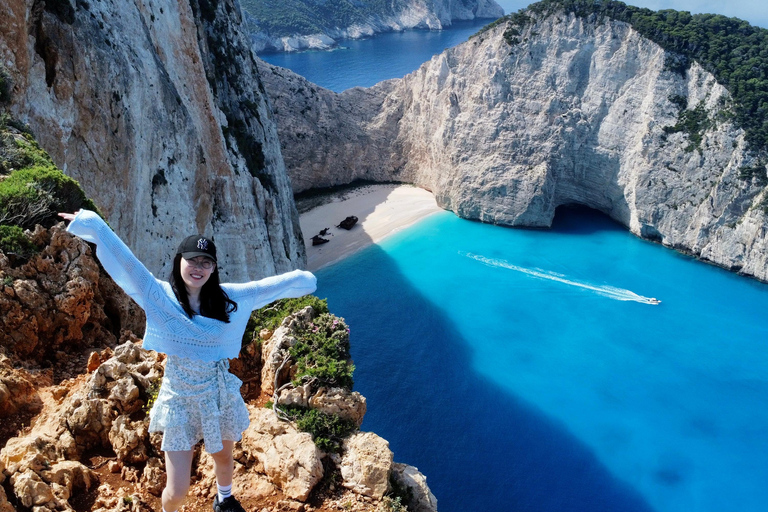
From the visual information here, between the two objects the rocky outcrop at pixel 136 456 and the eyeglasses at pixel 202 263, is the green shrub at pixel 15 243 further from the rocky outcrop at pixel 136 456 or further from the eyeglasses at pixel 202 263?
the eyeglasses at pixel 202 263

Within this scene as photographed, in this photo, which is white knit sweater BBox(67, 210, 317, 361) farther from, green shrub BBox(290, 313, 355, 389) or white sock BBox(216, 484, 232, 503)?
green shrub BBox(290, 313, 355, 389)

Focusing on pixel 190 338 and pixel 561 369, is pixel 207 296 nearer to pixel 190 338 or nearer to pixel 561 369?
pixel 190 338

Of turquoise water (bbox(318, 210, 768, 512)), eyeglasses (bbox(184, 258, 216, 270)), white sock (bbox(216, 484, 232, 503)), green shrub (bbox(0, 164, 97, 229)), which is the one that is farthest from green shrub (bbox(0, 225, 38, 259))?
turquoise water (bbox(318, 210, 768, 512))

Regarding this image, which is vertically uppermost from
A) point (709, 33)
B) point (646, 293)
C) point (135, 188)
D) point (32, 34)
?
point (709, 33)

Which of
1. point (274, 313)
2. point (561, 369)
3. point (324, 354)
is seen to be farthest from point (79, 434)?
point (561, 369)

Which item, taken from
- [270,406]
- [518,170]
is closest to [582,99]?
[518,170]

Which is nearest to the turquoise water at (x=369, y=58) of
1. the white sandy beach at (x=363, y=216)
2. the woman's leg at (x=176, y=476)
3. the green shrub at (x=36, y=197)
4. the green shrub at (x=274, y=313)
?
the white sandy beach at (x=363, y=216)

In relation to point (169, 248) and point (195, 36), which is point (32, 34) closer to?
point (169, 248)
